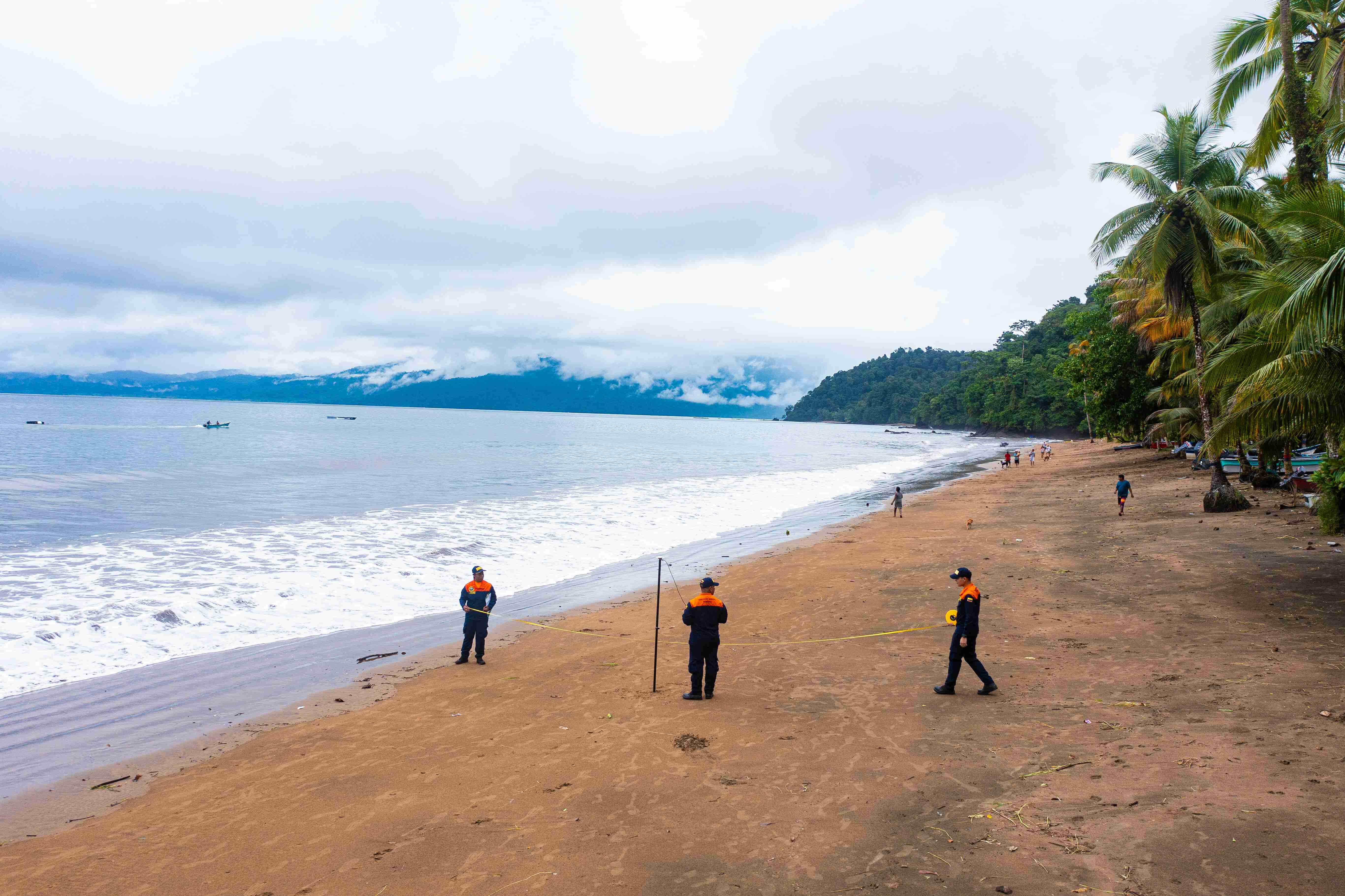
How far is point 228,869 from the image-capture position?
17.3 ft

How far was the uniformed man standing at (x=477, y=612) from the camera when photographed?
34.6 feet

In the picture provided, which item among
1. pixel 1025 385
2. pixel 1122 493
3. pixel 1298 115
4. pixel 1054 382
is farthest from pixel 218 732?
pixel 1025 385

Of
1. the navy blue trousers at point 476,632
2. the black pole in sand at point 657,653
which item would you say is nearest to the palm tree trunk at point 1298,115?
the black pole in sand at point 657,653

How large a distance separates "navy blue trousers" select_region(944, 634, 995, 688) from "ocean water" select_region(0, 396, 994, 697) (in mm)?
8778

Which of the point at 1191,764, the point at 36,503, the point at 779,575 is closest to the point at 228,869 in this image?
the point at 1191,764

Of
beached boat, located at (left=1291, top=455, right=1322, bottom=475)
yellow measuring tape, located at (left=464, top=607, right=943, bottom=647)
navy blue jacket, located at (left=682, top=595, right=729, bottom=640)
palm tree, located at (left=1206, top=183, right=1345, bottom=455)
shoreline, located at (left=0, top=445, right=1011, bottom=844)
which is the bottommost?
shoreline, located at (left=0, top=445, right=1011, bottom=844)

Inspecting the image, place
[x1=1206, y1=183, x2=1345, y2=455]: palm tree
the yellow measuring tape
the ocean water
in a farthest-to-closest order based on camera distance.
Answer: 1. the ocean water
2. the yellow measuring tape
3. [x1=1206, y1=183, x2=1345, y2=455]: palm tree

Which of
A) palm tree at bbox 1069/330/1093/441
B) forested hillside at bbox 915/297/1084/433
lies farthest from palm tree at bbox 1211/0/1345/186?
forested hillside at bbox 915/297/1084/433

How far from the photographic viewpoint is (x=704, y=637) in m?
8.45

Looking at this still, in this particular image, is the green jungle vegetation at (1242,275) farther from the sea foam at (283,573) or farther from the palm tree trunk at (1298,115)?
the sea foam at (283,573)

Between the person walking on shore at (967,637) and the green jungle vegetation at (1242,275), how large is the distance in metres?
4.17

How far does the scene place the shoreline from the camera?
642 centimetres

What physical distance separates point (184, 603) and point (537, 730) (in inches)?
380

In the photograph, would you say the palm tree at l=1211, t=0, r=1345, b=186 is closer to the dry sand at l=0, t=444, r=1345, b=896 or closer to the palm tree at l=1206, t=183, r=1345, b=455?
the palm tree at l=1206, t=183, r=1345, b=455
